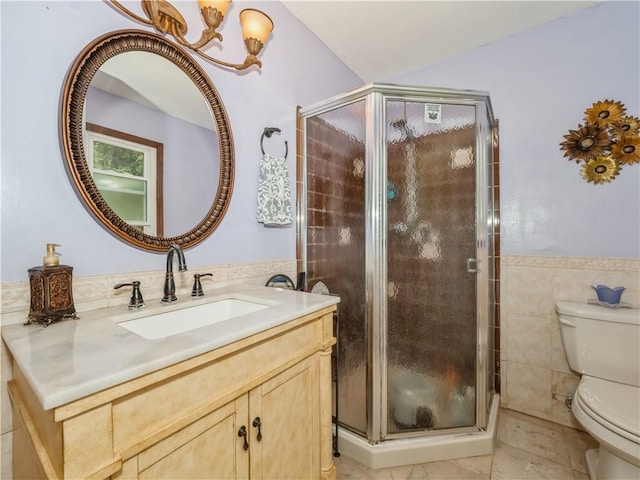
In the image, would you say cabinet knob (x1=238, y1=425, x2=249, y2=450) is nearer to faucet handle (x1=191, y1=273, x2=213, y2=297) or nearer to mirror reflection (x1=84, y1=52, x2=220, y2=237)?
faucet handle (x1=191, y1=273, x2=213, y2=297)

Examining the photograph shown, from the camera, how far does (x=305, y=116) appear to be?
1.79 metres

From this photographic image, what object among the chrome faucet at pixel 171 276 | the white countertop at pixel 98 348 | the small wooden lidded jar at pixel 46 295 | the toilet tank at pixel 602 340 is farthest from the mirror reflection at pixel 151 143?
the toilet tank at pixel 602 340

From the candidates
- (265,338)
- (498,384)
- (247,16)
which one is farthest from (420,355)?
(247,16)

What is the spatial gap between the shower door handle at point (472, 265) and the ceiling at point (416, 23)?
147cm

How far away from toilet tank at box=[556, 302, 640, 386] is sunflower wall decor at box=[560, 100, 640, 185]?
0.74 metres

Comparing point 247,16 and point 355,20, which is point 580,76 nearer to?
point 355,20

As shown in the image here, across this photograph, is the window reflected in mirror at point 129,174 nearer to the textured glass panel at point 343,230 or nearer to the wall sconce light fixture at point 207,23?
the wall sconce light fixture at point 207,23

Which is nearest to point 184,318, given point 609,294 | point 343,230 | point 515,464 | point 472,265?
point 343,230

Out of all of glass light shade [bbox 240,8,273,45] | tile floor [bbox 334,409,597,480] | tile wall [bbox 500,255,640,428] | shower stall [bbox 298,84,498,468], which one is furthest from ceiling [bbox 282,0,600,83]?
tile floor [bbox 334,409,597,480]

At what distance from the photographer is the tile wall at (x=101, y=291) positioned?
77 cm

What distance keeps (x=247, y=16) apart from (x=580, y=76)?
6.24 ft

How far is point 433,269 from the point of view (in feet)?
5.15

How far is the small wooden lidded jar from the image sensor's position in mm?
774

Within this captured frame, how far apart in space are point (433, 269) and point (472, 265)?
0.66ft
